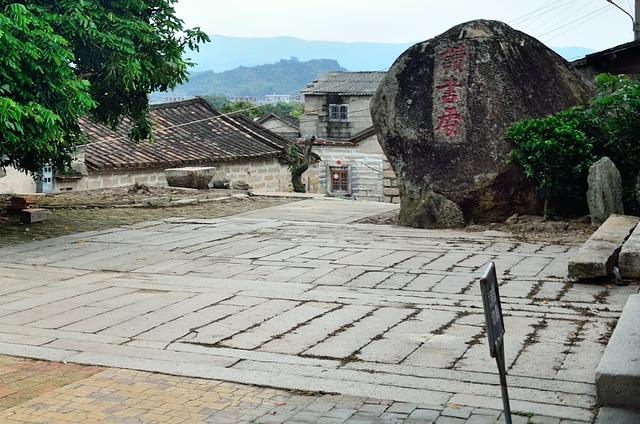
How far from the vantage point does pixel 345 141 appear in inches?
1474

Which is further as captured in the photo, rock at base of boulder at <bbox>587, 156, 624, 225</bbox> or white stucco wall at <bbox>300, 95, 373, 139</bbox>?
white stucco wall at <bbox>300, 95, 373, 139</bbox>

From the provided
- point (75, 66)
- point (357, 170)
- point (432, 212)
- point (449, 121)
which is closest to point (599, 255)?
point (432, 212)

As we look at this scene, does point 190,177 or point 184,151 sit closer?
point 190,177

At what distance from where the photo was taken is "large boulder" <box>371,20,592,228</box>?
43.3 feet

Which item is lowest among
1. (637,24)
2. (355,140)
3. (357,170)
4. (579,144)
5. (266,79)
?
(357,170)

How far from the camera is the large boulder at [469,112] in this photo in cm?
1320

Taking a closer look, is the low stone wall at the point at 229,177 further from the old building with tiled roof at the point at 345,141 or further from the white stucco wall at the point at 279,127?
the white stucco wall at the point at 279,127

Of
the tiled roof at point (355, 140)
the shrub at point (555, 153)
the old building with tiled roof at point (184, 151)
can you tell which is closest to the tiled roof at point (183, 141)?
the old building with tiled roof at point (184, 151)

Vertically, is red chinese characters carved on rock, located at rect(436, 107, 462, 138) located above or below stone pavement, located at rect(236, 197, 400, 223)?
above

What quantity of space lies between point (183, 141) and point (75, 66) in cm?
1107

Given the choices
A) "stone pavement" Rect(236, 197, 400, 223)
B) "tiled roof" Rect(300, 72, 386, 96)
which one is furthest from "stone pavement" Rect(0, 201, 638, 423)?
"tiled roof" Rect(300, 72, 386, 96)

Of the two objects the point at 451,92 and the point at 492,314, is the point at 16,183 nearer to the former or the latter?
the point at 451,92

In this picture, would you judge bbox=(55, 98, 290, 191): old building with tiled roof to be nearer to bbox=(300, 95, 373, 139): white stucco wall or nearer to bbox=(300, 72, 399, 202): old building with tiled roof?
bbox=(300, 72, 399, 202): old building with tiled roof

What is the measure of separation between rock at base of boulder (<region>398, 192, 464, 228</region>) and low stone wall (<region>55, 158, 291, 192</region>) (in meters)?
10.3
